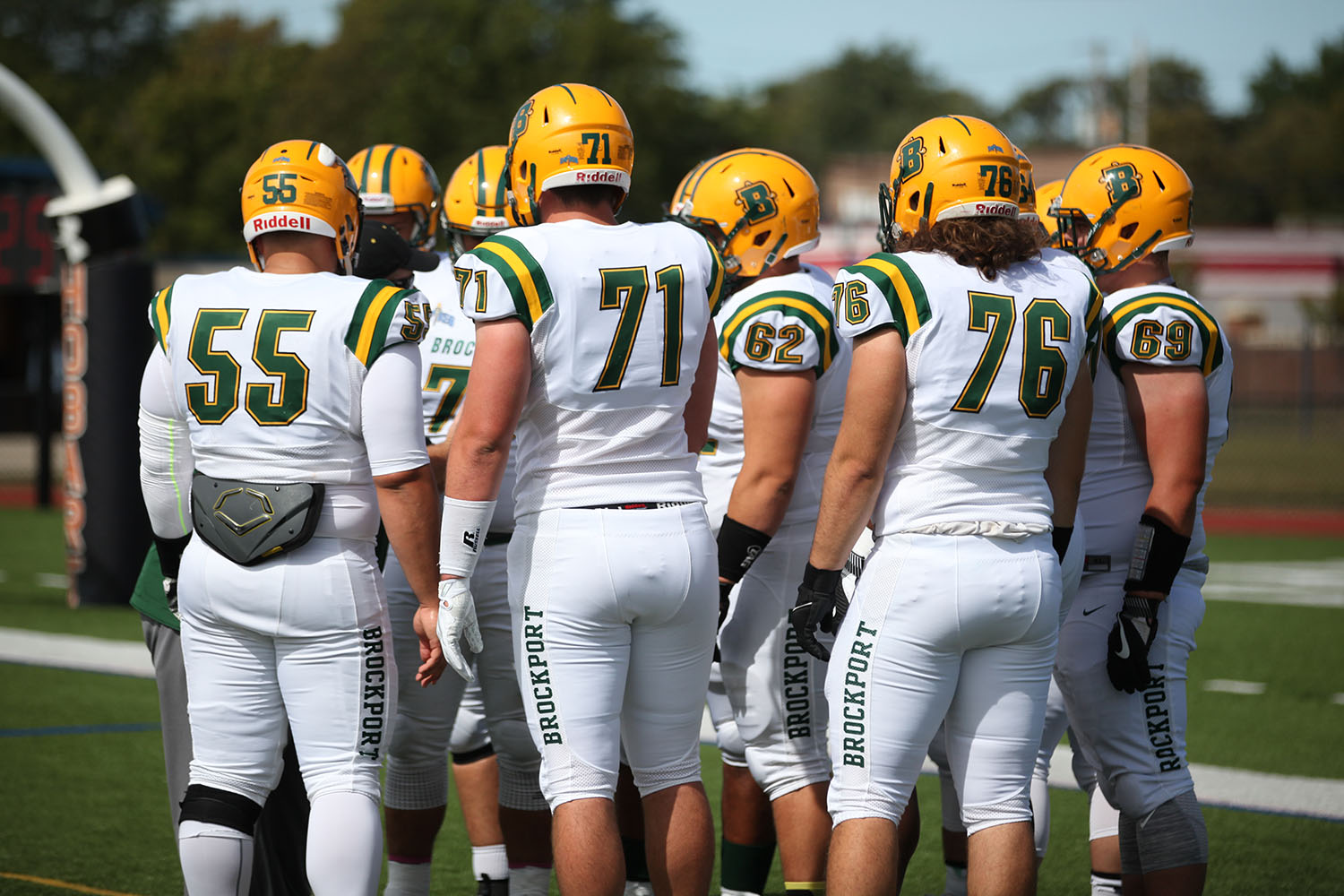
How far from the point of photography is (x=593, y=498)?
11.2 feet

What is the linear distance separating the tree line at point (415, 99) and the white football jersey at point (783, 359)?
112 ft

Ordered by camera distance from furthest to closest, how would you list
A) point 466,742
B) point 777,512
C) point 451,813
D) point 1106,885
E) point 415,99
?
point 415,99
point 451,813
point 466,742
point 1106,885
point 777,512

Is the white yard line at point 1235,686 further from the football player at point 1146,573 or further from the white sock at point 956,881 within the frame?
the football player at point 1146,573

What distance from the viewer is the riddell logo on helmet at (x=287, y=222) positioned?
352 cm

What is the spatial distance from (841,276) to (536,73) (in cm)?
4731

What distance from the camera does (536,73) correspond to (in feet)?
161

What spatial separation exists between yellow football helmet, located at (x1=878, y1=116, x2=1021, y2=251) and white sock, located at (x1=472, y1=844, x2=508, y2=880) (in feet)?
7.47

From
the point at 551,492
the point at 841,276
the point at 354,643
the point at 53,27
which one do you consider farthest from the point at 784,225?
the point at 53,27

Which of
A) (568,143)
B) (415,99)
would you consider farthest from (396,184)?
(415,99)

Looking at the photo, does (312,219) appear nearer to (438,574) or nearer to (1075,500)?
(438,574)

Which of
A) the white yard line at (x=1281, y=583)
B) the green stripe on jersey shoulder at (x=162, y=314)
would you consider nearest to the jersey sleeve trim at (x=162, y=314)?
the green stripe on jersey shoulder at (x=162, y=314)

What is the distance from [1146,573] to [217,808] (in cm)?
236

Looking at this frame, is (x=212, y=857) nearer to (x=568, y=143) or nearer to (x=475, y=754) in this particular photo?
(x=475, y=754)

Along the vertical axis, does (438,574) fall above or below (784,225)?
below
